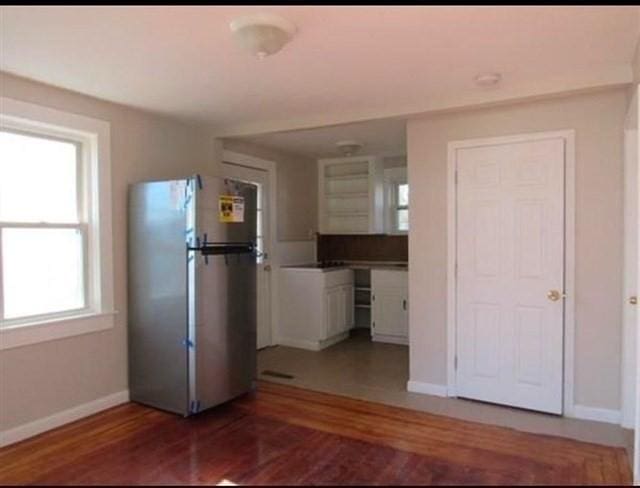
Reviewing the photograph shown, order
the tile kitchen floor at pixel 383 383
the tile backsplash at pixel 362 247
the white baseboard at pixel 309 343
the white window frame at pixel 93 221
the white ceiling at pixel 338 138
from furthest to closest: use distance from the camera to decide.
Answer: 1. the tile backsplash at pixel 362 247
2. the white baseboard at pixel 309 343
3. the white ceiling at pixel 338 138
4. the white window frame at pixel 93 221
5. the tile kitchen floor at pixel 383 383

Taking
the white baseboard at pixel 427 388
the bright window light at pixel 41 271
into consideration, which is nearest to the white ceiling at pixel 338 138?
the bright window light at pixel 41 271

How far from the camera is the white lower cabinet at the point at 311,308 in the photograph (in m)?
5.12

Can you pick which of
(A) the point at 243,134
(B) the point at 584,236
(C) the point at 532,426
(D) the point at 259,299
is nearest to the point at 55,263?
(A) the point at 243,134

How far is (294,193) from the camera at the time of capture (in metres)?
5.64

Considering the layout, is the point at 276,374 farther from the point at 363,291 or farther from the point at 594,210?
the point at 594,210

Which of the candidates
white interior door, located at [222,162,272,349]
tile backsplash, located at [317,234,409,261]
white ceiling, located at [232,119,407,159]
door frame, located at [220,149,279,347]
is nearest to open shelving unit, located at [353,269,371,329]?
tile backsplash, located at [317,234,409,261]

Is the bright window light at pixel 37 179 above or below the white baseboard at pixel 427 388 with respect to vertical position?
above

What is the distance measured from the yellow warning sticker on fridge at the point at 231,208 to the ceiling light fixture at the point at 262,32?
4.16 feet

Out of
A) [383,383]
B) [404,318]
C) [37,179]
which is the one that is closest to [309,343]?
[404,318]

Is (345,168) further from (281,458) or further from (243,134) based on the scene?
(281,458)

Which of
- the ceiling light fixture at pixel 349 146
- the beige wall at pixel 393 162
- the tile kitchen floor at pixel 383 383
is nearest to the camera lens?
the tile kitchen floor at pixel 383 383

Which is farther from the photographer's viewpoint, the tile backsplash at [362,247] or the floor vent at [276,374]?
the tile backsplash at [362,247]

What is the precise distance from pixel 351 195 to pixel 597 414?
11.8 ft

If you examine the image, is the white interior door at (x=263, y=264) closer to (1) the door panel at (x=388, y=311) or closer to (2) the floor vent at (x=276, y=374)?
(2) the floor vent at (x=276, y=374)
